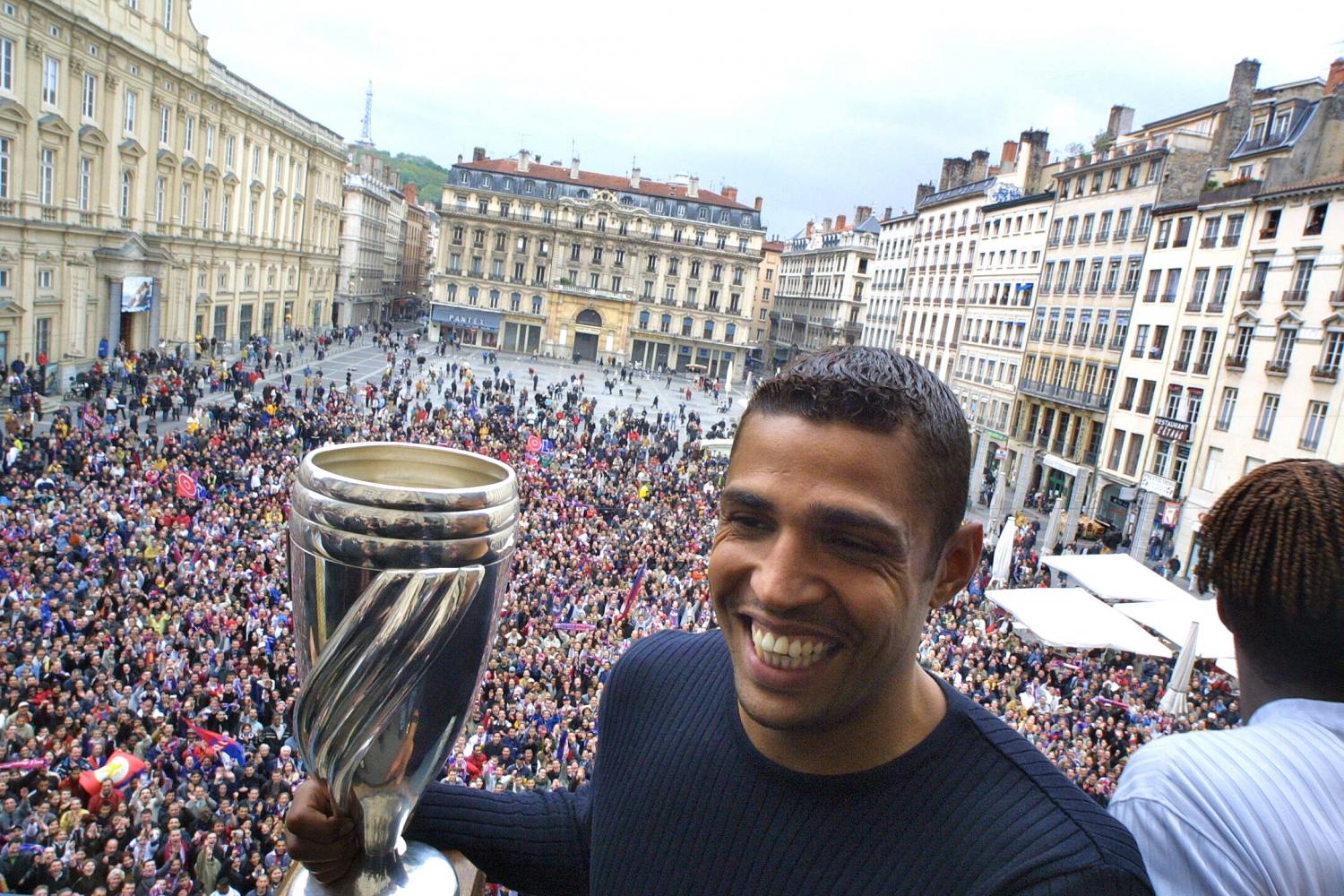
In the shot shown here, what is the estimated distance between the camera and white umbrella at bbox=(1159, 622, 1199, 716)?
1391 cm

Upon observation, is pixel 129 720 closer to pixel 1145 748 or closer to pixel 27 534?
pixel 27 534

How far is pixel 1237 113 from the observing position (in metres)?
35.8

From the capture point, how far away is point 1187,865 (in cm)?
150

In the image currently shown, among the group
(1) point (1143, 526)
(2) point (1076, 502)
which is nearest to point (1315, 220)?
(1) point (1143, 526)

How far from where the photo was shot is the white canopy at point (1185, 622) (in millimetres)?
14703

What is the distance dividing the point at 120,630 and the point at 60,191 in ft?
87.1

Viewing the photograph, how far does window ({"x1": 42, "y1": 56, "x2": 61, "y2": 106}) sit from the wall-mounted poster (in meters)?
7.25

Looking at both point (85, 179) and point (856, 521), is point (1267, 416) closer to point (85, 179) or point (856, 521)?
point (856, 521)

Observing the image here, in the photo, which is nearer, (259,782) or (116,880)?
(116,880)

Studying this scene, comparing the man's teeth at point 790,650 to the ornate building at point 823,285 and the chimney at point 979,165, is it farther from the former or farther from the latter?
the ornate building at point 823,285

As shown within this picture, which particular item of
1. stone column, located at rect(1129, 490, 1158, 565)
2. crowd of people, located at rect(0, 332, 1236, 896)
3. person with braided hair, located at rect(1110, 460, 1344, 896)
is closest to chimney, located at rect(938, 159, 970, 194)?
stone column, located at rect(1129, 490, 1158, 565)

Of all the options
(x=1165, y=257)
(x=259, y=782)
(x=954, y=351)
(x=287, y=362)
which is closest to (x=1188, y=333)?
(x=1165, y=257)

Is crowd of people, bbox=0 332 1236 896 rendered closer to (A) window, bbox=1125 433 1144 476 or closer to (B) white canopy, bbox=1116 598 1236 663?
(B) white canopy, bbox=1116 598 1236 663

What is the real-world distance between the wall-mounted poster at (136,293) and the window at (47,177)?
467 centimetres
